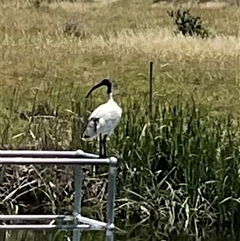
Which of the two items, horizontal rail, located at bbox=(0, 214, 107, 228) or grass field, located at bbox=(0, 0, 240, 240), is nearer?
horizontal rail, located at bbox=(0, 214, 107, 228)

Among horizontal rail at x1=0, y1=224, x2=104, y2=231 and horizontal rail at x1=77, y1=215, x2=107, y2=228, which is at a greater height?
horizontal rail at x1=77, y1=215, x2=107, y2=228

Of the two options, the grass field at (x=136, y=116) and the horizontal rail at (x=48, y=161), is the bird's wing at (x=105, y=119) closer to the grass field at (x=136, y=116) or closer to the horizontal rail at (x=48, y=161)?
the horizontal rail at (x=48, y=161)

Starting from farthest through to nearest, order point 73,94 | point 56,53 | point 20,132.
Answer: point 56,53 → point 73,94 → point 20,132

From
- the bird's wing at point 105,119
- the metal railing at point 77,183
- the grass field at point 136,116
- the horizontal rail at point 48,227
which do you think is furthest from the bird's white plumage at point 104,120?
the grass field at point 136,116

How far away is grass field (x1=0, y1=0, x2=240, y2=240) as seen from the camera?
981 centimetres

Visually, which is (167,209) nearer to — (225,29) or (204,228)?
(204,228)

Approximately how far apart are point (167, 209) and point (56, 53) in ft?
28.4

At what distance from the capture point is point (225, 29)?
25.0 m

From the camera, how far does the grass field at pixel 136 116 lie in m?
9.81

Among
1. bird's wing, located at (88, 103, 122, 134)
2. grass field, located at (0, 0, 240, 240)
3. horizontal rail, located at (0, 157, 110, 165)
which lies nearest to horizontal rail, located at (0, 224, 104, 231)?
horizontal rail, located at (0, 157, 110, 165)

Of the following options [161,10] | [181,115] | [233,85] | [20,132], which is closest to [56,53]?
[233,85]

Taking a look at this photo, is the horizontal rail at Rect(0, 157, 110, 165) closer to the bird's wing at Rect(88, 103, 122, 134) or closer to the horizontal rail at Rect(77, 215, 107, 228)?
the horizontal rail at Rect(77, 215, 107, 228)

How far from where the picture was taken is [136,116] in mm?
10398

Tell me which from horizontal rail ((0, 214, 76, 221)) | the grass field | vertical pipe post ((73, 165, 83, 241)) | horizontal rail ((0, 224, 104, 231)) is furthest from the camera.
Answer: the grass field
